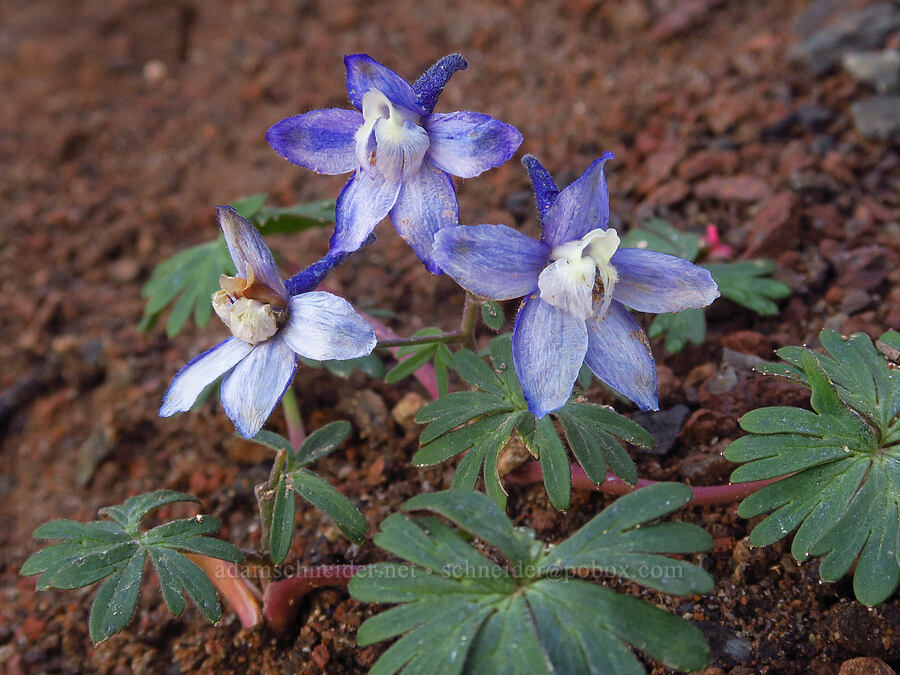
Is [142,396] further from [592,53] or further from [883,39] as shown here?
[883,39]

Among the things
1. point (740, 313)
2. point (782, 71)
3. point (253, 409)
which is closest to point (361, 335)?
point (253, 409)

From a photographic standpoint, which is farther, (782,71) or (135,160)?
(135,160)

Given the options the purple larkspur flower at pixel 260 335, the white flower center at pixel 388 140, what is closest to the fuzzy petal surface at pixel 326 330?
the purple larkspur flower at pixel 260 335

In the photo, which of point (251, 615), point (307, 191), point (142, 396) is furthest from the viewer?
point (307, 191)

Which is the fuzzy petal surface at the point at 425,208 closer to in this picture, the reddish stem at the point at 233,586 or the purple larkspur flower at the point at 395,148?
the purple larkspur flower at the point at 395,148

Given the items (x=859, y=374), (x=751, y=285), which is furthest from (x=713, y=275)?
(x=859, y=374)

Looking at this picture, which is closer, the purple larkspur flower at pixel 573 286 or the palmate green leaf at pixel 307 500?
the purple larkspur flower at pixel 573 286
